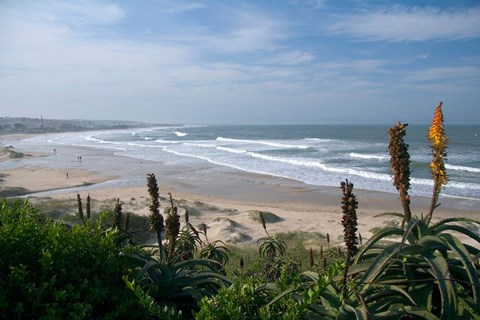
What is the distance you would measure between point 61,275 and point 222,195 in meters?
24.9

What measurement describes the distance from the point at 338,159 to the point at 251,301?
1753 inches

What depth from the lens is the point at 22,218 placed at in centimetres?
304

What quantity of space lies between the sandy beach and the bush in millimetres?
12989

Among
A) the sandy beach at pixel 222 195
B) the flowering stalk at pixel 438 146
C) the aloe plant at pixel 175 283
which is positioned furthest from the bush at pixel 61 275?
the sandy beach at pixel 222 195

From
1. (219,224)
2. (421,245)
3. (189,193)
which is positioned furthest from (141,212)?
(421,245)

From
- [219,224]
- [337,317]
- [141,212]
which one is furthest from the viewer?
[141,212]

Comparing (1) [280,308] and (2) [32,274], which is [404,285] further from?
(2) [32,274]

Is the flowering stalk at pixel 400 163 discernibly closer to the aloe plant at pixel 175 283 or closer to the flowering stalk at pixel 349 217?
the flowering stalk at pixel 349 217

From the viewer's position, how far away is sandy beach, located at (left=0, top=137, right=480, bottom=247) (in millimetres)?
18828

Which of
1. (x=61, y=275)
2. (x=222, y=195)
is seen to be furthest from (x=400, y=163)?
(x=222, y=195)

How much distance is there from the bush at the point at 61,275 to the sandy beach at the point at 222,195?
42.6 ft

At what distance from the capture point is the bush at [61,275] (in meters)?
2.37

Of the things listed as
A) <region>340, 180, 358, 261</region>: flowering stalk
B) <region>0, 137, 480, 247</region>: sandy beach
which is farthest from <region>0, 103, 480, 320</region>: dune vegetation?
<region>0, 137, 480, 247</region>: sandy beach

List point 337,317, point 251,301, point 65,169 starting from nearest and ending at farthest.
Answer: point 337,317
point 251,301
point 65,169
